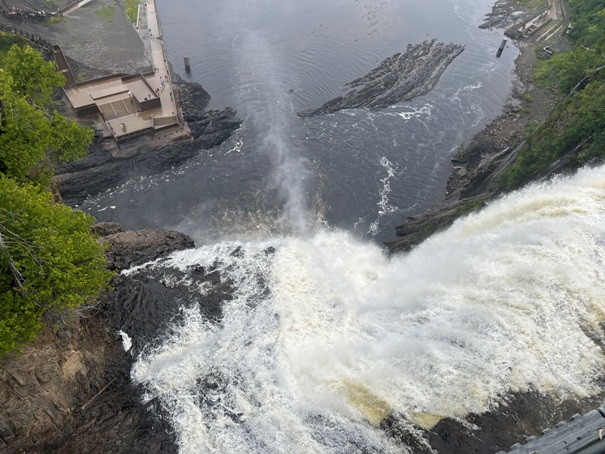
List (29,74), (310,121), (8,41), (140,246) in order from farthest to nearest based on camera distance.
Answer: (310,121) < (8,41) < (140,246) < (29,74)

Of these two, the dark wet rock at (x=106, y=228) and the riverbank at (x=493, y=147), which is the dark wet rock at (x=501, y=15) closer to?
the riverbank at (x=493, y=147)

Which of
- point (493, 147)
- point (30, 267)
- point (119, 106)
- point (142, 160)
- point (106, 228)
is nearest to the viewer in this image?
point (30, 267)

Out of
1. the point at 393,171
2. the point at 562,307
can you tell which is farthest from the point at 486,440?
the point at 393,171

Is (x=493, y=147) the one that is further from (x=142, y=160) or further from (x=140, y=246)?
(x=142, y=160)

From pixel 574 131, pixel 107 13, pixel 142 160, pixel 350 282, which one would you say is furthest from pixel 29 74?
pixel 107 13

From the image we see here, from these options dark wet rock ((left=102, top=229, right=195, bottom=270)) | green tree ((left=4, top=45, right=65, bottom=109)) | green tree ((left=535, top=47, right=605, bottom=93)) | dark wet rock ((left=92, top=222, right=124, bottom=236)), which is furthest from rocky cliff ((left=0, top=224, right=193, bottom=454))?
green tree ((left=535, top=47, right=605, bottom=93))

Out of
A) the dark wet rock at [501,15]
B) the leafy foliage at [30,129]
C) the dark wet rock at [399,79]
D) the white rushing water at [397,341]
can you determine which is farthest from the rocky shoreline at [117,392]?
the dark wet rock at [501,15]

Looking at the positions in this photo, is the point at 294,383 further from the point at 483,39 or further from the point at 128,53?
the point at 483,39
